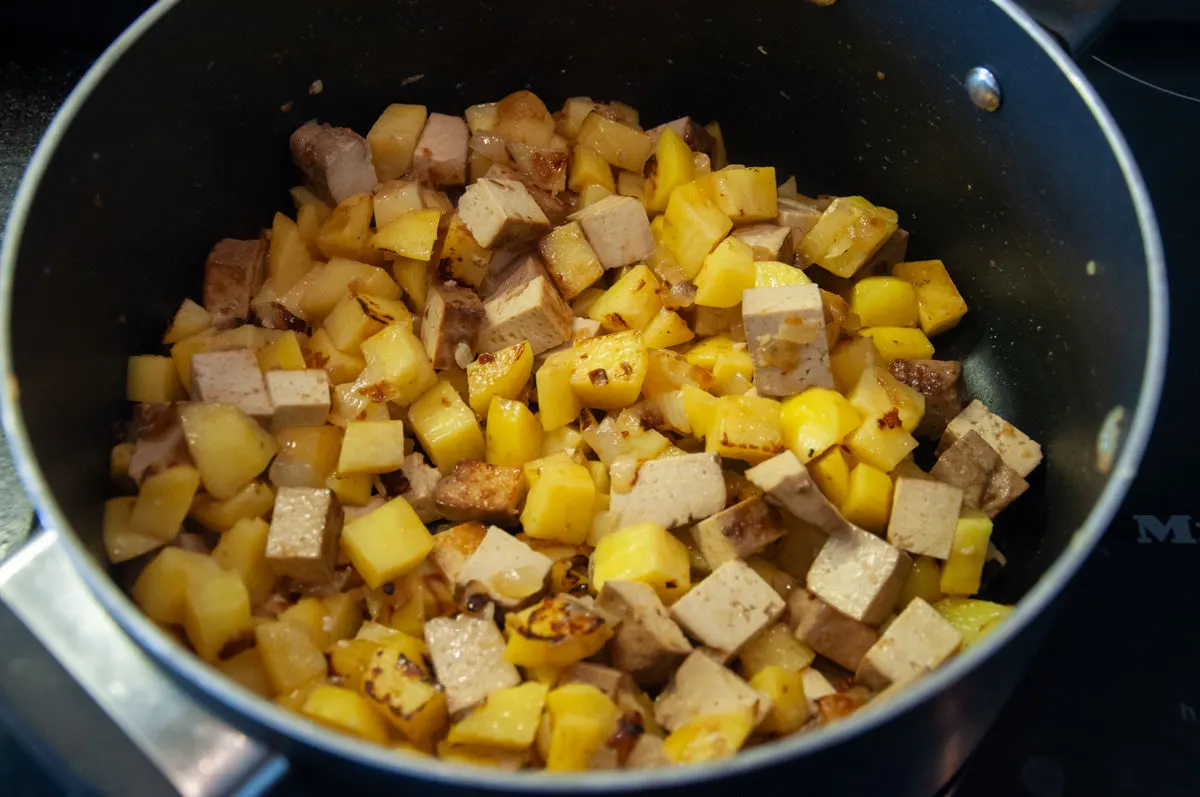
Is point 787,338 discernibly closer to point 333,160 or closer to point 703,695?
point 703,695

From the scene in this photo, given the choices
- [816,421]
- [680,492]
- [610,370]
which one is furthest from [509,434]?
[816,421]

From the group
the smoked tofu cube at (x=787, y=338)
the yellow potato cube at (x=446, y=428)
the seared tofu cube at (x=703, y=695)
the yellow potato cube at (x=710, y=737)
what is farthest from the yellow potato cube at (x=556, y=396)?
the yellow potato cube at (x=710, y=737)

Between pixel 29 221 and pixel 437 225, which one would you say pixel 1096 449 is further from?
pixel 29 221

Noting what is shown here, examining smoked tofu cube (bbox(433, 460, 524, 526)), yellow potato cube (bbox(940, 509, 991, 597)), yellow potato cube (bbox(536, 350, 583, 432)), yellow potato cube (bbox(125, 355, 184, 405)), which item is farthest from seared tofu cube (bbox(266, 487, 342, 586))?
yellow potato cube (bbox(940, 509, 991, 597))

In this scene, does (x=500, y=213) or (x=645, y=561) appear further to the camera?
(x=500, y=213)

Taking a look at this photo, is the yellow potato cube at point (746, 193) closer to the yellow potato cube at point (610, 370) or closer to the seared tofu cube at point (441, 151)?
the yellow potato cube at point (610, 370)

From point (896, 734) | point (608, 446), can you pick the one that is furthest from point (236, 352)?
point (896, 734)
